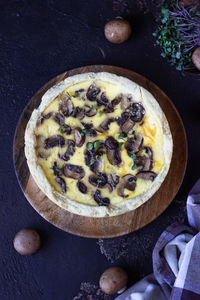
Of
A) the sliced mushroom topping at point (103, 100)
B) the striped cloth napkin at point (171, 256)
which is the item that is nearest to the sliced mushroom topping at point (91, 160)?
the sliced mushroom topping at point (103, 100)

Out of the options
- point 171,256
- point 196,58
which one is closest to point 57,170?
point 171,256

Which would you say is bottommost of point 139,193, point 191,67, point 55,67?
point 139,193

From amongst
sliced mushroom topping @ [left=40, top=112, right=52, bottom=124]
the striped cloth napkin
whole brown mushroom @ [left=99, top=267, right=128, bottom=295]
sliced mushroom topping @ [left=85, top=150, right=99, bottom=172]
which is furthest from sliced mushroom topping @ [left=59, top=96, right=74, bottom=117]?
Answer: whole brown mushroom @ [left=99, top=267, right=128, bottom=295]

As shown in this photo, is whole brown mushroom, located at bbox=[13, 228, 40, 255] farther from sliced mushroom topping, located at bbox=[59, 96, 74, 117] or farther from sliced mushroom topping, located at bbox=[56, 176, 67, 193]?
sliced mushroom topping, located at bbox=[59, 96, 74, 117]

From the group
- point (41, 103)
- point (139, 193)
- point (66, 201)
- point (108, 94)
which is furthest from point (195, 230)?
point (41, 103)

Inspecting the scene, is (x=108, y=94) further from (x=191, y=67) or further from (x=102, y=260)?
(x=102, y=260)

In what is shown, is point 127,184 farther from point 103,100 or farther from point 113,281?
point 113,281
